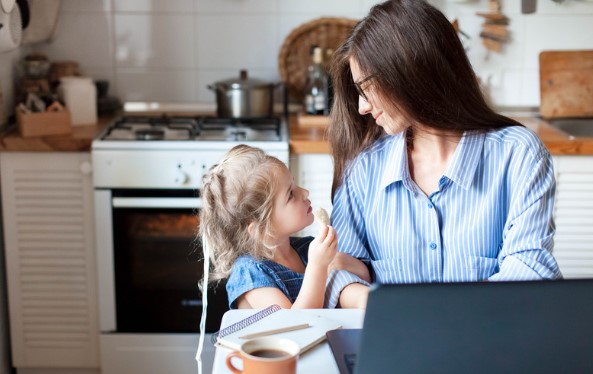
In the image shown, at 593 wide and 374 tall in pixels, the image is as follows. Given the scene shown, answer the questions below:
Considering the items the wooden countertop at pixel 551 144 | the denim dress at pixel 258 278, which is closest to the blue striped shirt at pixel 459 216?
the denim dress at pixel 258 278

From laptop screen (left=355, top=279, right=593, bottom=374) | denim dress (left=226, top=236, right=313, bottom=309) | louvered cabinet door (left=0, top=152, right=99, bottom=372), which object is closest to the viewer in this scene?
laptop screen (left=355, top=279, right=593, bottom=374)

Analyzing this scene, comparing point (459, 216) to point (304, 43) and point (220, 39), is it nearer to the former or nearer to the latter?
point (304, 43)

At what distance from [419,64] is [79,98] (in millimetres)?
1793

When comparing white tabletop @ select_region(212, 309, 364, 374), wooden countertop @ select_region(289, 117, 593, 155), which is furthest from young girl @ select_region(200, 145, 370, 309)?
wooden countertop @ select_region(289, 117, 593, 155)

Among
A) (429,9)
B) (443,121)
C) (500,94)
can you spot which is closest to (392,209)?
(443,121)

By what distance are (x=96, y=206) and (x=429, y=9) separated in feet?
4.90

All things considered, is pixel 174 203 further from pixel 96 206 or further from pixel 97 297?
pixel 97 297

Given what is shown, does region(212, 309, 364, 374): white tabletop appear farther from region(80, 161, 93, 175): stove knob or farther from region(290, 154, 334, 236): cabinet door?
region(80, 161, 93, 175): stove knob

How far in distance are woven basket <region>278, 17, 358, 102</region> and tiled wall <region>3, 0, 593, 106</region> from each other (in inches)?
2.6

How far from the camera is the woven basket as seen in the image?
312 cm

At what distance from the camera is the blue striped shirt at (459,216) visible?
1.54 metres

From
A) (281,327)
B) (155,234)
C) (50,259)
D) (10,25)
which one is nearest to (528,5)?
(155,234)

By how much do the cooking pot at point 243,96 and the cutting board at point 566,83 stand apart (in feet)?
3.32

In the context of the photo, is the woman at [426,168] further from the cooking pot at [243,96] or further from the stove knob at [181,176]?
the cooking pot at [243,96]
